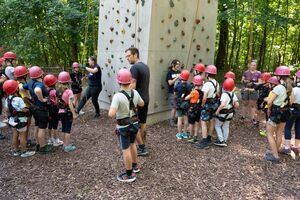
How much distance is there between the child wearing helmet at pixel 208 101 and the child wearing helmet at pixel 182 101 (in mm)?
545

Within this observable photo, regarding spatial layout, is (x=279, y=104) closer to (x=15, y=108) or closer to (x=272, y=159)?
Answer: (x=272, y=159)

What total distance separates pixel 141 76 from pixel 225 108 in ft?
7.03

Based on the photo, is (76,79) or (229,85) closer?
(229,85)

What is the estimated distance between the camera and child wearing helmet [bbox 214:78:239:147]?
20.6 feet

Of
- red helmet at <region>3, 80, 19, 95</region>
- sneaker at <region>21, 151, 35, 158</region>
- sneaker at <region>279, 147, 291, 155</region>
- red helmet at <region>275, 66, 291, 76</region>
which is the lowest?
sneaker at <region>21, 151, 35, 158</region>

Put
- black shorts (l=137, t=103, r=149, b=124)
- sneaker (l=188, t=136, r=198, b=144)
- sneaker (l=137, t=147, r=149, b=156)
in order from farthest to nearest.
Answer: sneaker (l=188, t=136, r=198, b=144), sneaker (l=137, t=147, r=149, b=156), black shorts (l=137, t=103, r=149, b=124)

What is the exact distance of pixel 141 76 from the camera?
5438mm

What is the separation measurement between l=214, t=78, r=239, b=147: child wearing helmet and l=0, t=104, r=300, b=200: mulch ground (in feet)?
1.32

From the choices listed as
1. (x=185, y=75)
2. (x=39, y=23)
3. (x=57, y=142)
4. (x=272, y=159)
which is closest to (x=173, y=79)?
(x=185, y=75)

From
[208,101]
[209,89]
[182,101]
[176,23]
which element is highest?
[176,23]

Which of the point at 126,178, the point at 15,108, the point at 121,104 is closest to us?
the point at 121,104

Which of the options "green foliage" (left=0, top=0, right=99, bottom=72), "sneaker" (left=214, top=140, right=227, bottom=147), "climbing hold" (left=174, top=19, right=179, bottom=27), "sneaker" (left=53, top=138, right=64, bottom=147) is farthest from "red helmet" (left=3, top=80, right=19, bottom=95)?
"green foliage" (left=0, top=0, right=99, bottom=72)

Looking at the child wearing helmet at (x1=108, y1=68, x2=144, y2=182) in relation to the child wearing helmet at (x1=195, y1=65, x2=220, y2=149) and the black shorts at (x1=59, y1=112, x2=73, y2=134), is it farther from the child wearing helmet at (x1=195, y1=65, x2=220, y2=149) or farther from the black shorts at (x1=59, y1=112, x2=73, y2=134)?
the child wearing helmet at (x1=195, y1=65, x2=220, y2=149)

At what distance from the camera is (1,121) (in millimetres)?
8367
